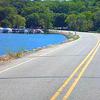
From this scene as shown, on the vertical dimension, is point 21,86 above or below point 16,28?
above

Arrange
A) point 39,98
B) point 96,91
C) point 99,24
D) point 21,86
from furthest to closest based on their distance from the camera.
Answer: point 99,24 → point 21,86 → point 96,91 → point 39,98

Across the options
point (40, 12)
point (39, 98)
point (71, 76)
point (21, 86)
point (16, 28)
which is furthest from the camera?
point (40, 12)

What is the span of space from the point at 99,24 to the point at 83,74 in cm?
13776

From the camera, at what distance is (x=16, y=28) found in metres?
174

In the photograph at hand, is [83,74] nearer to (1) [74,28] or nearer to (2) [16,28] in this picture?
(1) [74,28]

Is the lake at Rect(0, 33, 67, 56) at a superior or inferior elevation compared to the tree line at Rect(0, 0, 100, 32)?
superior

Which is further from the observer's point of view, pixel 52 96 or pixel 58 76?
pixel 58 76

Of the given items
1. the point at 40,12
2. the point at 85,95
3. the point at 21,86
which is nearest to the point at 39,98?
the point at 85,95

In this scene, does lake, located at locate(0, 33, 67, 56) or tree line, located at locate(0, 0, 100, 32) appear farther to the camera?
tree line, located at locate(0, 0, 100, 32)

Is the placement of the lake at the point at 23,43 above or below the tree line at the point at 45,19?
above

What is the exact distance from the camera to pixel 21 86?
14.4m

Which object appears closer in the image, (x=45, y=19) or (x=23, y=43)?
(x=23, y=43)

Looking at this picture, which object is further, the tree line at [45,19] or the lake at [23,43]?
the tree line at [45,19]

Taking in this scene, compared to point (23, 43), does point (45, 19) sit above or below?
below
